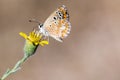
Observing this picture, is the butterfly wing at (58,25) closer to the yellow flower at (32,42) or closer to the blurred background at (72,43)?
the yellow flower at (32,42)

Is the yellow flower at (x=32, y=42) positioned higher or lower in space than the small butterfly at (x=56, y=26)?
lower

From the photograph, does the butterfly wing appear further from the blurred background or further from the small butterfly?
the blurred background

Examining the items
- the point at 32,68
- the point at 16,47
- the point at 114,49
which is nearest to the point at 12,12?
the point at 16,47

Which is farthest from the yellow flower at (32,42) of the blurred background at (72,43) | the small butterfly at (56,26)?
the blurred background at (72,43)

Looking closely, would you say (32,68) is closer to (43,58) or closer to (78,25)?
(43,58)

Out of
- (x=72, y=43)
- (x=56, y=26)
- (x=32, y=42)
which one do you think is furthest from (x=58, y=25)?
(x=72, y=43)

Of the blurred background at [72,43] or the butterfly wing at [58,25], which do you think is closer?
the butterfly wing at [58,25]
